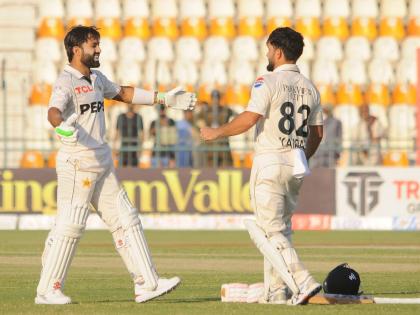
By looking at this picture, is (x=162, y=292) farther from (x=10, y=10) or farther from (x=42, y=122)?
(x=10, y=10)

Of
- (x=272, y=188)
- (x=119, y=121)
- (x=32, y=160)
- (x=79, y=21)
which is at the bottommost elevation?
(x=32, y=160)

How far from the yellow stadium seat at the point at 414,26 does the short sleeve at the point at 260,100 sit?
16487 millimetres

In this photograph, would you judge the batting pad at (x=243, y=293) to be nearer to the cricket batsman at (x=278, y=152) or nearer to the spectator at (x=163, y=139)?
the cricket batsman at (x=278, y=152)

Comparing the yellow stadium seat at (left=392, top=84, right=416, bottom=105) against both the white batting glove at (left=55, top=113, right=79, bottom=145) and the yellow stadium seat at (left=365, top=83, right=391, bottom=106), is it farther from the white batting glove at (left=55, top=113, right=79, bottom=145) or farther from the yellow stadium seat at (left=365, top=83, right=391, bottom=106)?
the white batting glove at (left=55, top=113, right=79, bottom=145)

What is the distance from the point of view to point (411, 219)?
840 inches

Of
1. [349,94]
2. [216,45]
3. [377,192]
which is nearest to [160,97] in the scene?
[377,192]

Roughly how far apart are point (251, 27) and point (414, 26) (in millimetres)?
3278

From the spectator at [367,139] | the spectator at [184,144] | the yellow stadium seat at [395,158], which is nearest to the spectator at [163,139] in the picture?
the spectator at [184,144]

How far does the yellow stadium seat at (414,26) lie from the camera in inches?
999

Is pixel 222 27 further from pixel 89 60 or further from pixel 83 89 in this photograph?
pixel 83 89

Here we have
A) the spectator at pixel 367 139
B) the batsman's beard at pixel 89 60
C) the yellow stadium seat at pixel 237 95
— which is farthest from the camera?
the yellow stadium seat at pixel 237 95

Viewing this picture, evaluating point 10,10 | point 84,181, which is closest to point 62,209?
point 84,181

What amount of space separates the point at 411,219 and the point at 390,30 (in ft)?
18.1

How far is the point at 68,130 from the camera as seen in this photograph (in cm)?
908
